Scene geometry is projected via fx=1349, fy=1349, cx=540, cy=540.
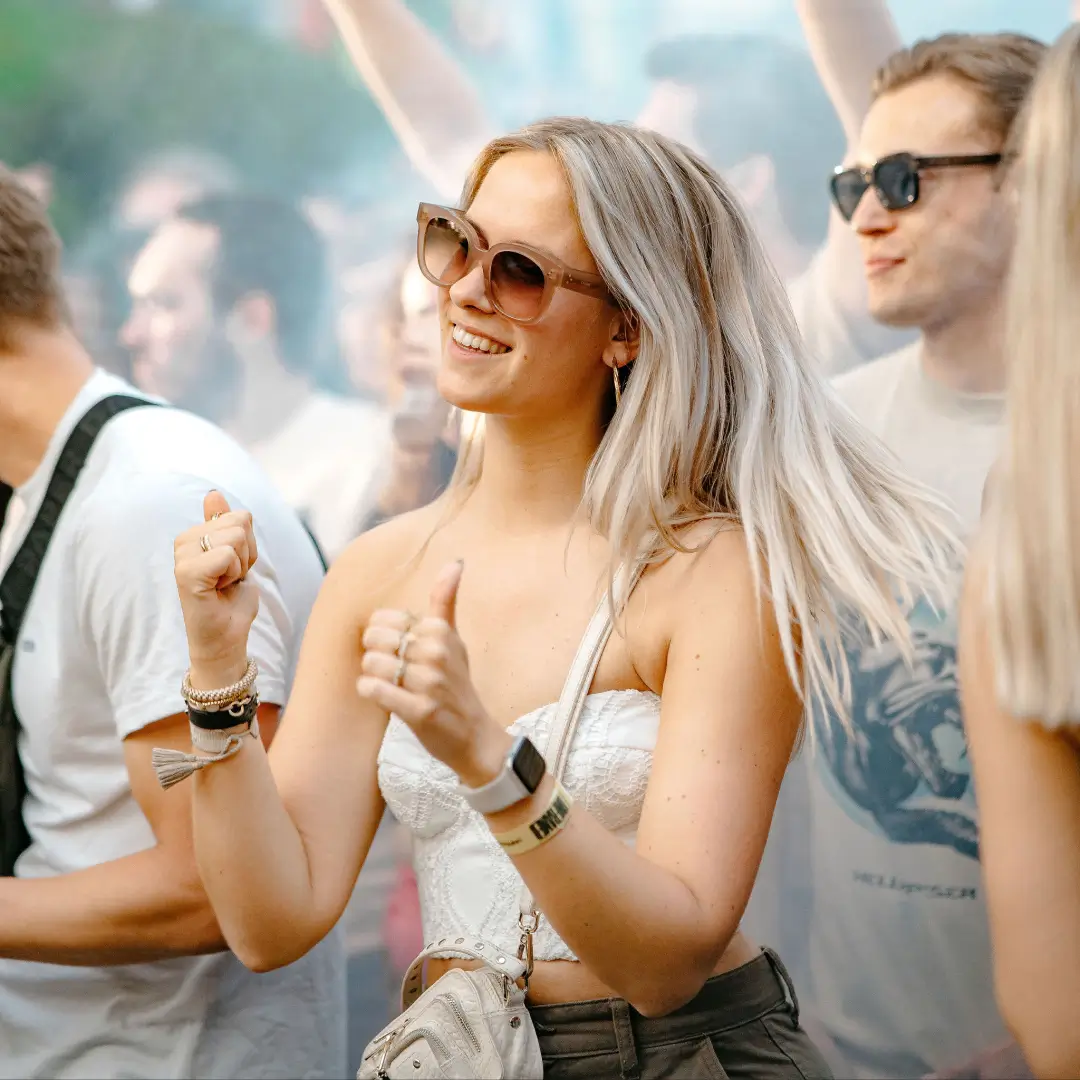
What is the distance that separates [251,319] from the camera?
10.9 ft

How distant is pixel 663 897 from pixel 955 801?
1.22 metres

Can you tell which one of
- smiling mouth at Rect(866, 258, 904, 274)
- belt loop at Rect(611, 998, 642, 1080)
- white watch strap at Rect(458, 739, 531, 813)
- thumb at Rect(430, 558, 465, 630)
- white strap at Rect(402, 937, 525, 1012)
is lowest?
belt loop at Rect(611, 998, 642, 1080)

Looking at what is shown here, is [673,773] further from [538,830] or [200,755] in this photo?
[200,755]

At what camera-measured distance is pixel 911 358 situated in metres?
2.68

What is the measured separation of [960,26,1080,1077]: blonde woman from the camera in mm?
1230

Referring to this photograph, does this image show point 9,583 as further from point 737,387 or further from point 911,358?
point 911,358

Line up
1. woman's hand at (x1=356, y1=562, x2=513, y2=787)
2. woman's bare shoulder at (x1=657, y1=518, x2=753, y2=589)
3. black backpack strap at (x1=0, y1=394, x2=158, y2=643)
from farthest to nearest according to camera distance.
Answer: black backpack strap at (x1=0, y1=394, x2=158, y2=643)
woman's bare shoulder at (x1=657, y1=518, x2=753, y2=589)
woman's hand at (x1=356, y1=562, x2=513, y2=787)

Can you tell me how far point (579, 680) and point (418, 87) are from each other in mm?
1929

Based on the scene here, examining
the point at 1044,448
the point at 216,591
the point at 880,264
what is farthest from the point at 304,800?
the point at 880,264

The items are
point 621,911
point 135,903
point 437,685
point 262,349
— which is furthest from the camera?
point 262,349

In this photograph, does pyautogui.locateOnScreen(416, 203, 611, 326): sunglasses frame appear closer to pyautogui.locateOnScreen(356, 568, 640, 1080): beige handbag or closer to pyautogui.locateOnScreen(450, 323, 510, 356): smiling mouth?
pyautogui.locateOnScreen(450, 323, 510, 356): smiling mouth

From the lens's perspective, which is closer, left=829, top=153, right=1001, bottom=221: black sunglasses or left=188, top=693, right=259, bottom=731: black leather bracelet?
left=188, top=693, right=259, bottom=731: black leather bracelet

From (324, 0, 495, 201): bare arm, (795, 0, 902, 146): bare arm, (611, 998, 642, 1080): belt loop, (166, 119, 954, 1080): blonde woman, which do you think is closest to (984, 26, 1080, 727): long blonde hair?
(166, 119, 954, 1080): blonde woman

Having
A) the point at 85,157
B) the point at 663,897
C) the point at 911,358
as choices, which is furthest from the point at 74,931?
the point at 85,157
